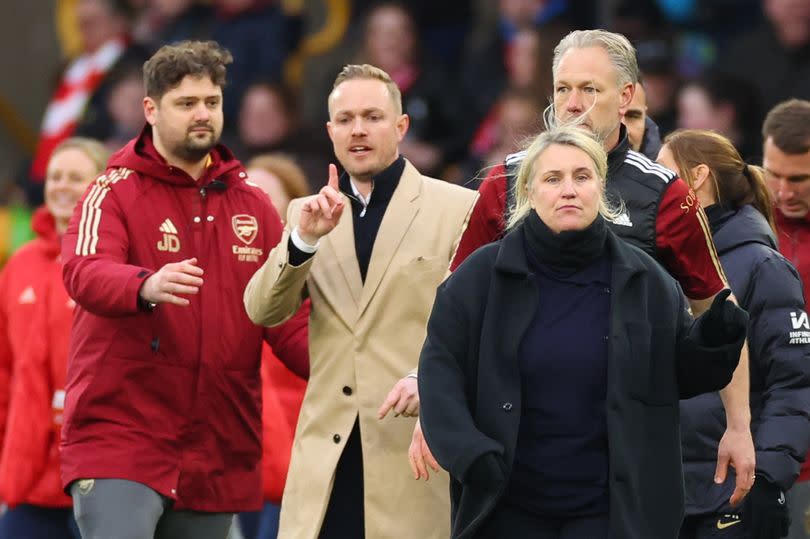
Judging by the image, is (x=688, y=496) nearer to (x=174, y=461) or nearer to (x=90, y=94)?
(x=174, y=461)

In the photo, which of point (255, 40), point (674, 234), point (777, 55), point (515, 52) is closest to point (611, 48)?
point (674, 234)

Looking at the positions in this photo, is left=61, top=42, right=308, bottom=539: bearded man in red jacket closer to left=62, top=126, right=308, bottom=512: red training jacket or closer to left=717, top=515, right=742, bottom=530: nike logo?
left=62, top=126, right=308, bottom=512: red training jacket

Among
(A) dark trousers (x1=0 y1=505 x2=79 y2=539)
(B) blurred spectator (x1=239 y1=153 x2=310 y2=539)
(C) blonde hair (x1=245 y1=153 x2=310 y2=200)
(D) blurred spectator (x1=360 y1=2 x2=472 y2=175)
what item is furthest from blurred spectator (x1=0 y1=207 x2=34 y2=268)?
(A) dark trousers (x1=0 y1=505 x2=79 y2=539)

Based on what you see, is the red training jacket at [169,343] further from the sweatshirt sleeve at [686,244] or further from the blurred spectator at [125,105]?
the blurred spectator at [125,105]

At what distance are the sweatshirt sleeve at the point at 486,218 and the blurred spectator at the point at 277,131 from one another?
309 inches

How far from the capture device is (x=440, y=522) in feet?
25.4

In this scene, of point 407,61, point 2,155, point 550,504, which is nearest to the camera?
point 550,504

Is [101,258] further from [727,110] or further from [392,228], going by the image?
[727,110]

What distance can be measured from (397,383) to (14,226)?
886 cm

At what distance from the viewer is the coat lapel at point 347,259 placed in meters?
7.88

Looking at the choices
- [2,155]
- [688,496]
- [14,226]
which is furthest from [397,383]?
[2,155]

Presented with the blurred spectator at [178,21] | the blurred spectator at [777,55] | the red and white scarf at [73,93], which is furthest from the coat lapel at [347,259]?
the red and white scarf at [73,93]

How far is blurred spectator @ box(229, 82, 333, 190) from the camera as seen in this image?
15281 millimetres

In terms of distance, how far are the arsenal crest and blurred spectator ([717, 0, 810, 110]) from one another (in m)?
5.24
